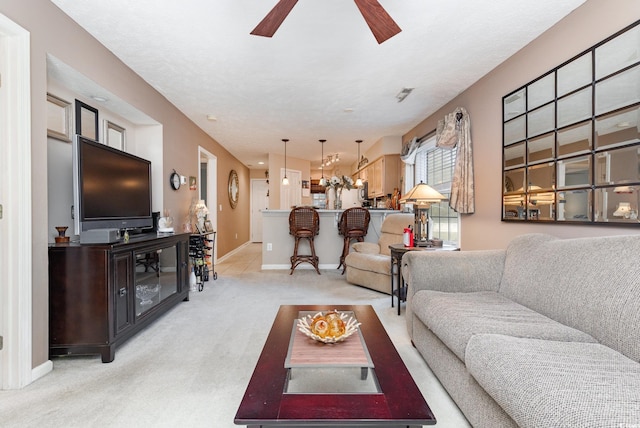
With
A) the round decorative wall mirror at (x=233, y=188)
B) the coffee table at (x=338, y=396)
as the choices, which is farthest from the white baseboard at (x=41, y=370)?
the round decorative wall mirror at (x=233, y=188)

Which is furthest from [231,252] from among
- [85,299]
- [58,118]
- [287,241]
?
[85,299]

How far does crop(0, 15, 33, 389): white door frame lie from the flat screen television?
0.34 meters

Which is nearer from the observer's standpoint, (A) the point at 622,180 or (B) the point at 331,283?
(A) the point at 622,180

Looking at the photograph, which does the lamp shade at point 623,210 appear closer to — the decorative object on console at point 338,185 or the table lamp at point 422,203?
the table lamp at point 422,203

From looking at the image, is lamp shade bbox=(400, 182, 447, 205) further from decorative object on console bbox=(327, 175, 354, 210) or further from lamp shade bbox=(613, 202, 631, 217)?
decorative object on console bbox=(327, 175, 354, 210)

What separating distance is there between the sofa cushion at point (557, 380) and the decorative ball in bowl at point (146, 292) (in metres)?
2.41

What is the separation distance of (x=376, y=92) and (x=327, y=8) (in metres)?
1.61

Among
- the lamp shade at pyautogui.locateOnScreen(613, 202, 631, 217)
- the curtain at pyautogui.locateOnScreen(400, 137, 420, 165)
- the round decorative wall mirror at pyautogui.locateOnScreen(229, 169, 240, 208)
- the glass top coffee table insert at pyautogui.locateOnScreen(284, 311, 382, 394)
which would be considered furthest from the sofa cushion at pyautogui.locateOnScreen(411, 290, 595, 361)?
the round decorative wall mirror at pyautogui.locateOnScreen(229, 169, 240, 208)

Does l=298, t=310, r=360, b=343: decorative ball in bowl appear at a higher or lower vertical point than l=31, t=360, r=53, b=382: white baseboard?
higher

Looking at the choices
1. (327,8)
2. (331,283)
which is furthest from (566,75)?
(331,283)

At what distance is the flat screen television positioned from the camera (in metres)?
2.12

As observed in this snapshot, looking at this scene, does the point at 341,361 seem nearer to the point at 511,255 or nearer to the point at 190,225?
the point at 511,255

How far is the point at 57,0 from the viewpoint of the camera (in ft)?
6.52

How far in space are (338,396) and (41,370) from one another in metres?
1.96
